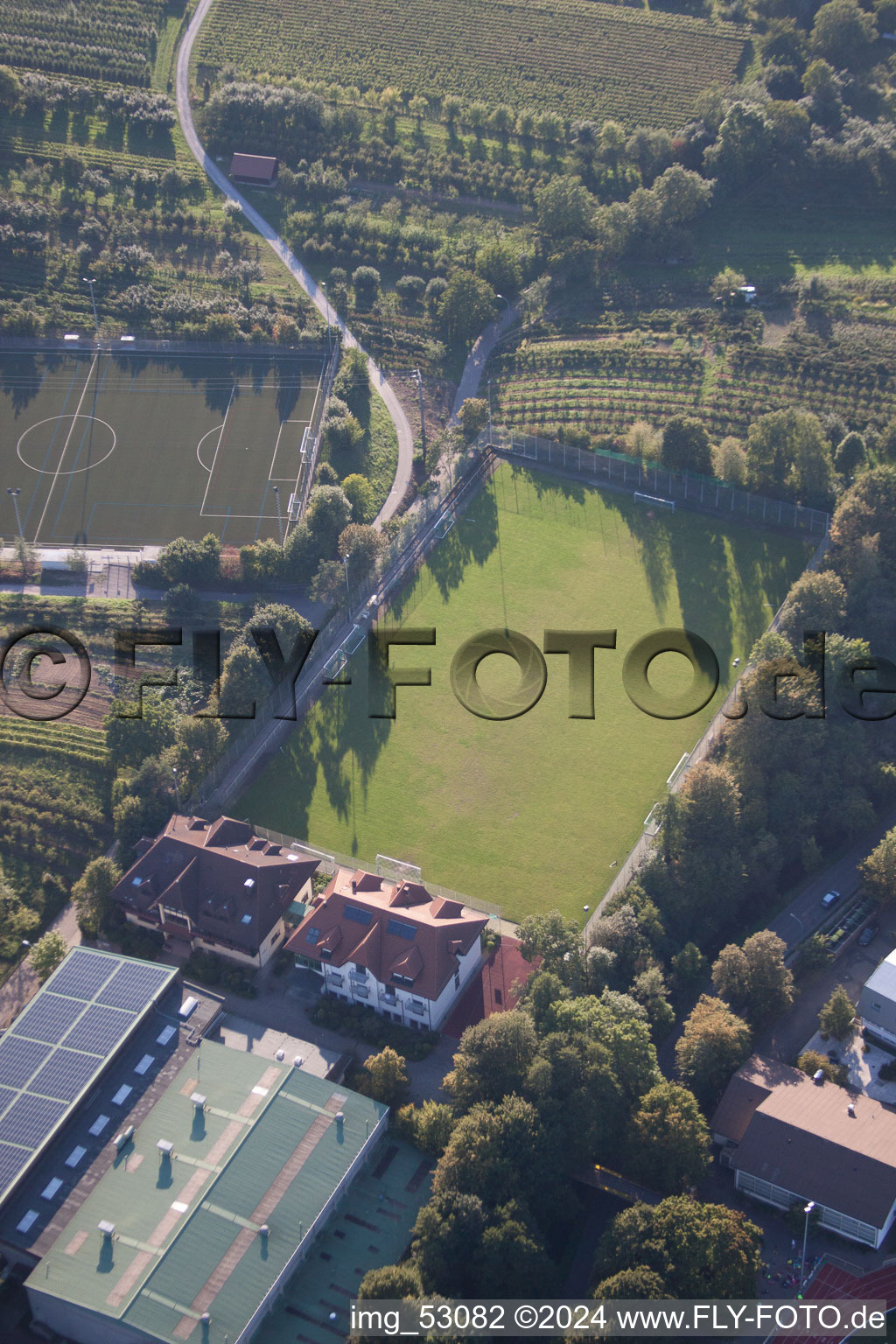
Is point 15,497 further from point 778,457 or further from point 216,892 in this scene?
point 778,457

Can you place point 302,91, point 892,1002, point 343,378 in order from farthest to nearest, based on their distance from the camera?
point 302,91 < point 343,378 < point 892,1002

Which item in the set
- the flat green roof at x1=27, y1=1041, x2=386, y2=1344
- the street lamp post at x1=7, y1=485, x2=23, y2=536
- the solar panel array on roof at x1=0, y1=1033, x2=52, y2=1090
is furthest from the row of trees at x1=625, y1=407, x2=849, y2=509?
the solar panel array on roof at x1=0, y1=1033, x2=52, y2=1090

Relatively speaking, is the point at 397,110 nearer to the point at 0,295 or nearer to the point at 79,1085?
the point at 0,295

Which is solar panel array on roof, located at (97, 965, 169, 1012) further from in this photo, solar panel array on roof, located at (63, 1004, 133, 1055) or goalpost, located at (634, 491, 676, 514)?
goalpost, located at (634, 491, 676, 514)

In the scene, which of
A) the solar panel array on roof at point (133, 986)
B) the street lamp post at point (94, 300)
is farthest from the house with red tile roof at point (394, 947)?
the street lamp post at point (94, 300)

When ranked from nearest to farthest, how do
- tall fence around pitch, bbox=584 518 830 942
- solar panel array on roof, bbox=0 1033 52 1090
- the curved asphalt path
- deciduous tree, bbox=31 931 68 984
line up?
1. solar panel array on roof, bbox=0 1033 52 1090
2. deciduous tree, bbox=31 931 68 984
3. tall fence around pitch, bbox=584 518 830 942
4. the curved asphalt path

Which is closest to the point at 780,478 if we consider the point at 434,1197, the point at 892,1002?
the point at 892,1002

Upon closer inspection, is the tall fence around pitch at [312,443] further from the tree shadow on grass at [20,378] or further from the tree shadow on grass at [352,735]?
the tree shadow on grass at [20,378]
